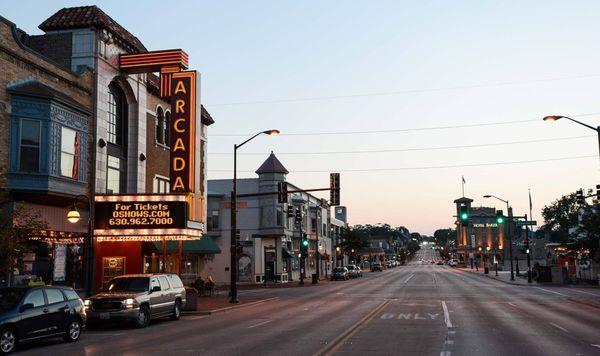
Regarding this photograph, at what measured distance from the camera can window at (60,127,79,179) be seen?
25.4 meters

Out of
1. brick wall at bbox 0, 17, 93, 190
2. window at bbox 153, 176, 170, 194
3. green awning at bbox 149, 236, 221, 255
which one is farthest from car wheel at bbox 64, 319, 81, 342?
window at bbox 153, 176, 170, 194

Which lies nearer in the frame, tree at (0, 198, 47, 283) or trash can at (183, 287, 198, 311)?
tree at (0, 198, 47, 283)

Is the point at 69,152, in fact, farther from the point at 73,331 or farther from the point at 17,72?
the point at 73,331

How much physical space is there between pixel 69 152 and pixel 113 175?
638cm

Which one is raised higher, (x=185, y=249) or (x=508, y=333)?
(x=185, y=249)

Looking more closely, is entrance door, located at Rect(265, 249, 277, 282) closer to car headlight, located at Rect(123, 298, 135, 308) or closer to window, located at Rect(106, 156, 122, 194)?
window, located at Rect(106, 156, 122, 194)

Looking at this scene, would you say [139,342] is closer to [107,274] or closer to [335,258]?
[107,274]

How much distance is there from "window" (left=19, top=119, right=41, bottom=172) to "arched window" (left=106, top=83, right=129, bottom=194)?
7.32m

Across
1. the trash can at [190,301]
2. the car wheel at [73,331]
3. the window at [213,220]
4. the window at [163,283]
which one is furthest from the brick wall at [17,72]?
the window at [213,220]

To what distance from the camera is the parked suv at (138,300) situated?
803 inches

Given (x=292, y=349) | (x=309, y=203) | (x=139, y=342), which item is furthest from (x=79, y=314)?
(x=309, y=203)

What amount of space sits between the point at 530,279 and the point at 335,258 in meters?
49.6

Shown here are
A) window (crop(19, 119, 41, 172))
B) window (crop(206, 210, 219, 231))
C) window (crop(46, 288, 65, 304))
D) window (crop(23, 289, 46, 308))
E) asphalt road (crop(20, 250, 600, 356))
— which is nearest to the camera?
asphalt road (crop(20, 250, 600, 356))

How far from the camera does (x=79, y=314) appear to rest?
17891 mm
